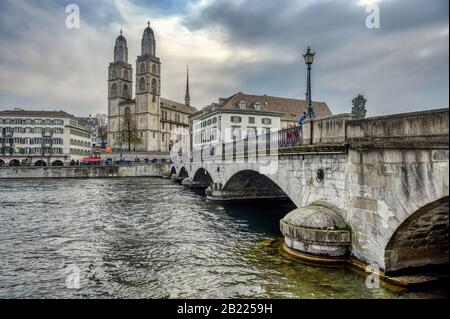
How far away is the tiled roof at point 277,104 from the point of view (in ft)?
191

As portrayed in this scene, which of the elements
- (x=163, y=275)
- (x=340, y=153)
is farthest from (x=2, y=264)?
(x=340, y=153)

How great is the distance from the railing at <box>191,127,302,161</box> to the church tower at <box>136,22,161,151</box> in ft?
244

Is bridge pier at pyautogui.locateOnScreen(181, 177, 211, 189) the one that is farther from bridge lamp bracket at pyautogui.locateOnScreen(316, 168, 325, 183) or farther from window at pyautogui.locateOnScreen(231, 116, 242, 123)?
bridge lamp bracket at pyautogui.locateOnScreen(316, 168, 325, 183)

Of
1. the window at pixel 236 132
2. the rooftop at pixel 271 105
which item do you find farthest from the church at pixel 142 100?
the window at pixel 236 132

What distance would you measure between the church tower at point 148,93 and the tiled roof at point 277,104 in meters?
39.1

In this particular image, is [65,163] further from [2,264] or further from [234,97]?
[2,264]

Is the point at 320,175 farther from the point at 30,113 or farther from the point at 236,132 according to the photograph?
the point at 30,113

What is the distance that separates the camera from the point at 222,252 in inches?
456

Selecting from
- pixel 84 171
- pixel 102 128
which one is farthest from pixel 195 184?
pixel 102 128

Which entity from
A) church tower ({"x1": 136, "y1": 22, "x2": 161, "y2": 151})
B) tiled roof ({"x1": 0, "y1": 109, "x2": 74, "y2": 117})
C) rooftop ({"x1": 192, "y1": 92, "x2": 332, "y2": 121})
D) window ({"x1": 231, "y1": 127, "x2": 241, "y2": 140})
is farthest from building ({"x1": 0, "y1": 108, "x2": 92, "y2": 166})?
window ({"x1": 231, "y1": 127, "x2": 241, "y2": 140})

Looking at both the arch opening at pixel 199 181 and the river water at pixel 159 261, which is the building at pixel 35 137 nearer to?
the arch opening at pixel 199 181

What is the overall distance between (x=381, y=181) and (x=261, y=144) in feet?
27.4

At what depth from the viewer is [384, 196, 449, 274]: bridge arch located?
7430 mm
